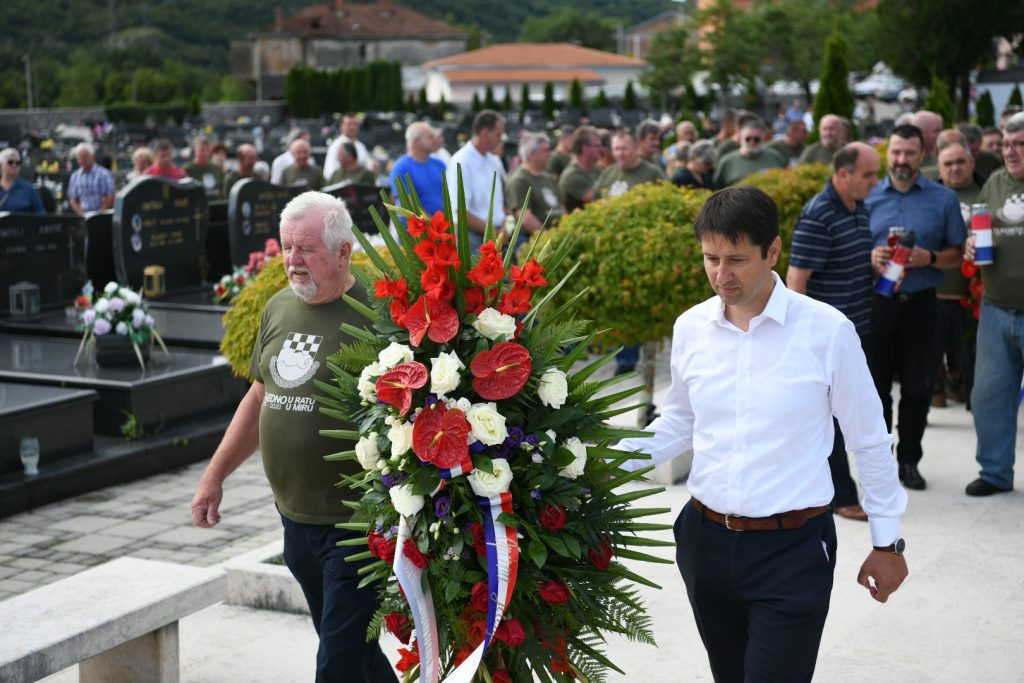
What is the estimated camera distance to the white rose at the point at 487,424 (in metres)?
3.21

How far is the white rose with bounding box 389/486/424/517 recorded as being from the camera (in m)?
3.26

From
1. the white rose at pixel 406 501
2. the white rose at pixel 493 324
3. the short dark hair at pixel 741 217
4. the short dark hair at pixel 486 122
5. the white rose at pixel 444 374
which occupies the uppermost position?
the short dark hair at pixel 486 122

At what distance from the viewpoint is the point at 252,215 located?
1388 centimetres

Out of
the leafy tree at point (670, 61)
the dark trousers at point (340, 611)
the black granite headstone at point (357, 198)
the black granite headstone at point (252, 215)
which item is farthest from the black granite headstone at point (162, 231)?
the leafy tree at point (670, 61)

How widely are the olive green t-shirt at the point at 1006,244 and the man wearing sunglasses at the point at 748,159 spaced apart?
16.8 feet

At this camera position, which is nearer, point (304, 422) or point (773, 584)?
point (773, 584)

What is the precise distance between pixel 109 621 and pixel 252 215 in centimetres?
966

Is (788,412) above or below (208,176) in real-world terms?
below

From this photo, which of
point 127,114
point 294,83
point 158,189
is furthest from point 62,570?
point 294,83

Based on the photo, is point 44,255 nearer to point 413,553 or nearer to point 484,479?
point 413,553

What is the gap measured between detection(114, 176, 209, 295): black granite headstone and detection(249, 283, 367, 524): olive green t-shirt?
30.6 ft

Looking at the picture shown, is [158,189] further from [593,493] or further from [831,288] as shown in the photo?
[593,493]

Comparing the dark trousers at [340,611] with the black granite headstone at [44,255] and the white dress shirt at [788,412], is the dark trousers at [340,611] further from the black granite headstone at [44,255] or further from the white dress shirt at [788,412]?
the black granite headstone at [44,255]

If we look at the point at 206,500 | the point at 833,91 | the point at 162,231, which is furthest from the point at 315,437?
the point at 833,91
